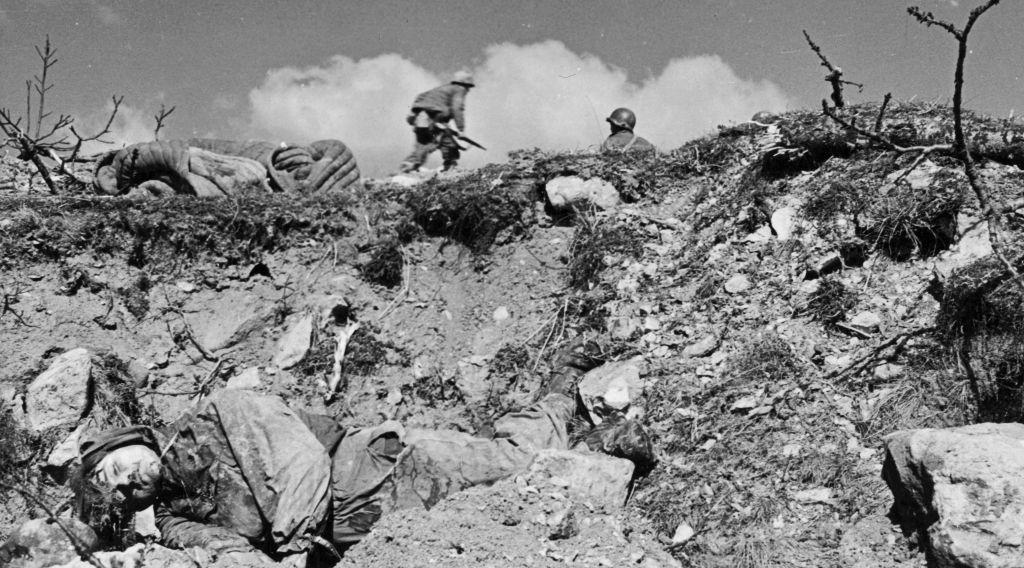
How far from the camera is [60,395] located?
15.6 feet

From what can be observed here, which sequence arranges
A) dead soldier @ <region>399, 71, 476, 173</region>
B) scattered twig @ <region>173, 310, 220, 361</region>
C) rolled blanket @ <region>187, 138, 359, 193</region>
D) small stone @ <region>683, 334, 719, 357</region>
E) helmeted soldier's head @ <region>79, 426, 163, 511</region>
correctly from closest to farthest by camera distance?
1. helmeted soldier's head @ <region>79, 426, 163, 511</region>
2. small stone @ <region>683, 334, 719, 357</region>
3. scattered twig @ <region>173, 310, 220, 361</region>
4. rolled blanket @ <region>187, 138, 359, 193</region>
5. dead soldier @ <region>399, 71, 476, 173</region>

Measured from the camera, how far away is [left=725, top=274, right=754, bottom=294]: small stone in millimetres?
4840

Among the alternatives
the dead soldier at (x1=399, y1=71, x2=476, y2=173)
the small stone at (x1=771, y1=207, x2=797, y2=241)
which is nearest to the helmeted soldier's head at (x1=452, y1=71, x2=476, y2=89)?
the dead soldier at (x1=399, y1=71, x2=476, y2=173)

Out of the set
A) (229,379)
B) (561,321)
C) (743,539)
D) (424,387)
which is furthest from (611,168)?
(743,539)

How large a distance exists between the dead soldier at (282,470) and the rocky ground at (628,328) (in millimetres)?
238

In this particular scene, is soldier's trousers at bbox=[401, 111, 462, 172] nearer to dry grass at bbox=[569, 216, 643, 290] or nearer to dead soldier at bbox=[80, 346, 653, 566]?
dry grass at bbox=[569, 216, 643, 290]

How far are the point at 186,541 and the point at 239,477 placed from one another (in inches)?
14.3

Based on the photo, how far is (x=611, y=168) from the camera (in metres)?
6.46

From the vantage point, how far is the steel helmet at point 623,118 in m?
8.59

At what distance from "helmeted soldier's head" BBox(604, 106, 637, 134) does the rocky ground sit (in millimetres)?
1875

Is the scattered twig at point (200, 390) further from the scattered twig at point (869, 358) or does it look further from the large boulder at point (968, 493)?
the large boulder at point (968, 493)

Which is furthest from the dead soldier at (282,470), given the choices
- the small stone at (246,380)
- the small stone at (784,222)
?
the small stone at (784,222)

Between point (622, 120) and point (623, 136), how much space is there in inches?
21.0

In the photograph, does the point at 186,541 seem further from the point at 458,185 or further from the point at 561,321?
the point at 458,185
